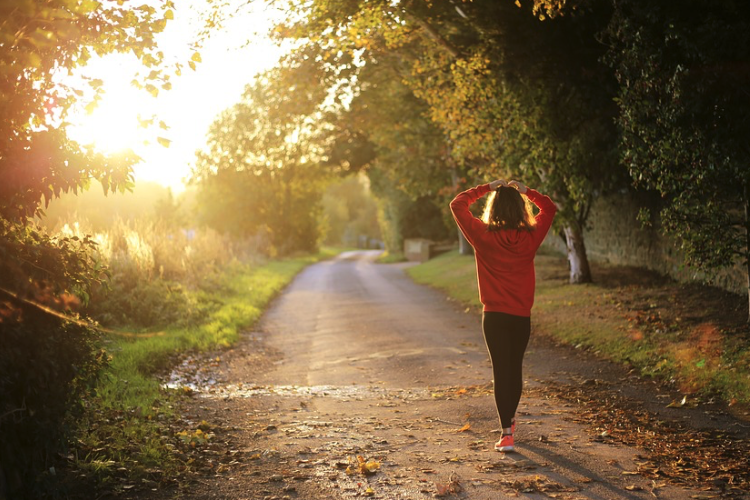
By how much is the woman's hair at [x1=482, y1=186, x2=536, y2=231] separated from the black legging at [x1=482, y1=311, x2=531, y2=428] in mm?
751

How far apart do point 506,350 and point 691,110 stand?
5.11 metres

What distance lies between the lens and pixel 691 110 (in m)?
9.70

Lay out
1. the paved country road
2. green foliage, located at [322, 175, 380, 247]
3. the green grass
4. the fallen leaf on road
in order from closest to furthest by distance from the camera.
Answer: the paved country road → the fallen leaf on road → the green grass → green foliage, located at [322, 175, 380, 247]

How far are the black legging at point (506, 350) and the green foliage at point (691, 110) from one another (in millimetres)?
4739

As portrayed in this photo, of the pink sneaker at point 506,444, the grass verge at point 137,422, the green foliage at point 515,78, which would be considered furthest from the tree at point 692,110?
the grass verge at point 137,422

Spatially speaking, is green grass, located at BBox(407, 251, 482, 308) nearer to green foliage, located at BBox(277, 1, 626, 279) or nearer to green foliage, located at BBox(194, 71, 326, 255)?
green foliage, located at BBox(277, 1, 626, 279)

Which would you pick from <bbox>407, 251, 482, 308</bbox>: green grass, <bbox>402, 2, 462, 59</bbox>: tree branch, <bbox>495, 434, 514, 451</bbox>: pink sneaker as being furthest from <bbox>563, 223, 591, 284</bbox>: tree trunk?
<bbox>495, 434, 514, 451</bbox>: pink sneaker

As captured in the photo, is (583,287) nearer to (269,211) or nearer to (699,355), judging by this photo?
(699,355)

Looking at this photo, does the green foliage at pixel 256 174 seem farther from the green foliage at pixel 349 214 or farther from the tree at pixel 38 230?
the green foliage at pixel 349 214

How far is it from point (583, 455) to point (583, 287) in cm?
1266

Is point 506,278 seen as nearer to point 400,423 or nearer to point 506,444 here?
point 506,444

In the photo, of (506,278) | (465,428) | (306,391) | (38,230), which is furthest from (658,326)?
(38,230)

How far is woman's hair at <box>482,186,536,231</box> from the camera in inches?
248

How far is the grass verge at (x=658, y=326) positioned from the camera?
9.18 meters
